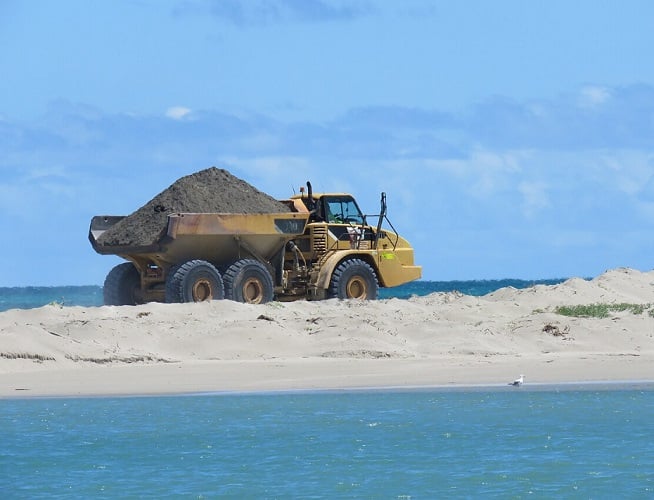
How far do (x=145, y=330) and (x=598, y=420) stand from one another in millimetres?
8462

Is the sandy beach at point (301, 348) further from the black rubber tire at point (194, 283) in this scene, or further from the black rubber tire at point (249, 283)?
the black rubber tire at point (194, 283)

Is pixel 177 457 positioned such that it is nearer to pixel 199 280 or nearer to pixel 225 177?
pixel 199 280

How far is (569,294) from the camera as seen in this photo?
27.9m

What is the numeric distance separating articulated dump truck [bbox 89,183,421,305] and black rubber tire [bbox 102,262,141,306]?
0.02 metres

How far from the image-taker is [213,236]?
84.7ft

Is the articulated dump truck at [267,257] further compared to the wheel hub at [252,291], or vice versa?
the wheel hub at [252,291]

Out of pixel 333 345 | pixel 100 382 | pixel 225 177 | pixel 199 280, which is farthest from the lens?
pixel 225 177

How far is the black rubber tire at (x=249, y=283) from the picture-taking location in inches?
1021

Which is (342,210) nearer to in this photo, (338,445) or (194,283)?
(194,283)

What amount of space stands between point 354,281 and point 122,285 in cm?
473

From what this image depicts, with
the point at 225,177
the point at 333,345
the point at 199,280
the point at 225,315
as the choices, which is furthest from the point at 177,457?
the point at 225,177

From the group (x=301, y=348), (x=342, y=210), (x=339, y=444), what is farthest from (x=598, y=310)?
(x=339, y=444)

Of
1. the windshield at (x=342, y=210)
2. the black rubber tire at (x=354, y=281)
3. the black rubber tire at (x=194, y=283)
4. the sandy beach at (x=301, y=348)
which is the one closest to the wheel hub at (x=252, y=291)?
the black rubber tire at (x=194, y=283)

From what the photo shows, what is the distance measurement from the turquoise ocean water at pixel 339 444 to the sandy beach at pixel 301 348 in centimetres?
108
